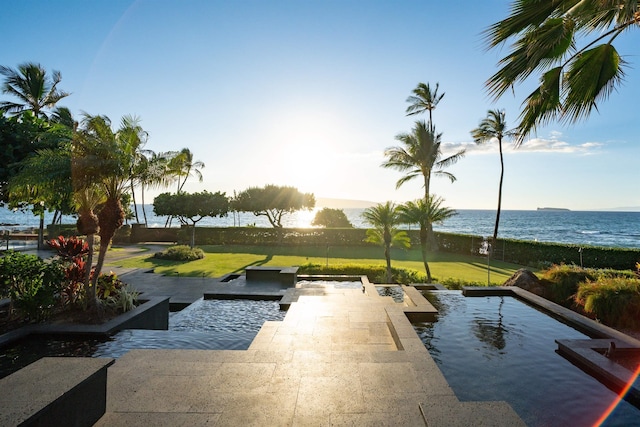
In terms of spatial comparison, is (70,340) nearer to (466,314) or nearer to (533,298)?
(466,314)

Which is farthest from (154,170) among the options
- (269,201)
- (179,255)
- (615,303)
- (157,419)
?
(269,201)

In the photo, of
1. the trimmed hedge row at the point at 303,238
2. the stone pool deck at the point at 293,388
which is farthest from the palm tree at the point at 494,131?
the stone pool deck at the point at 293,388

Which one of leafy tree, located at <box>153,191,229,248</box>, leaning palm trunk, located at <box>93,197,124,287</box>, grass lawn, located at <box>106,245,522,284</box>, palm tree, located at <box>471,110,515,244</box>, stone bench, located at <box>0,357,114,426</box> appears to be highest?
palm tree, located at <box>471,110,515,244</box>

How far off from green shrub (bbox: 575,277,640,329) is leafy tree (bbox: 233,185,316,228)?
91.9 ft

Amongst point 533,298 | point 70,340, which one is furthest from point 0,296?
point 533,298

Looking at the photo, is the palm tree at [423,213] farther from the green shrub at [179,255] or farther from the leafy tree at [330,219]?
the leafy tree at [330,219]

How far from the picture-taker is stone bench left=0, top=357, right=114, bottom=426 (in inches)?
106

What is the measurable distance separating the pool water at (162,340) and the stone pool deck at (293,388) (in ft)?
3.62

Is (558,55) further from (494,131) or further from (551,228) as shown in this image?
(551,228)

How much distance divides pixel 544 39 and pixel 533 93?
5.08ft

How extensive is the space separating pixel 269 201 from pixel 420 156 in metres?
15.3

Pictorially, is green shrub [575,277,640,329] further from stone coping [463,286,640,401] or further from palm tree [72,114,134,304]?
palm tree [72,114,134,304]

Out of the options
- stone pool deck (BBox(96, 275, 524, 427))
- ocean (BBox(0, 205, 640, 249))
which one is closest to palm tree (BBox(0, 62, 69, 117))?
ocean (BBox(0, 205, 640, 249))

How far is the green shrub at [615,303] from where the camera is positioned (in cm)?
827
